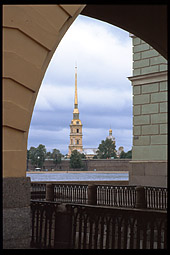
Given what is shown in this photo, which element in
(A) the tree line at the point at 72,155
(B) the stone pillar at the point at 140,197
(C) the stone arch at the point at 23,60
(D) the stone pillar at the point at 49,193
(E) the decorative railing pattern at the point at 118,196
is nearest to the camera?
(C) the stone arch at the point at 23,60

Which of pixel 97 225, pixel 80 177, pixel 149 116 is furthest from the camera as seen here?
pixel 80 177

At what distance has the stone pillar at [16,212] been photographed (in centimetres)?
427

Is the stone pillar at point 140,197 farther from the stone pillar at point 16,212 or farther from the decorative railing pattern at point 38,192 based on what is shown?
the stone pillar at point 16,212

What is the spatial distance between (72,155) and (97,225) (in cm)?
15686

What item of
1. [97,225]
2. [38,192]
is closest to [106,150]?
[38,192]

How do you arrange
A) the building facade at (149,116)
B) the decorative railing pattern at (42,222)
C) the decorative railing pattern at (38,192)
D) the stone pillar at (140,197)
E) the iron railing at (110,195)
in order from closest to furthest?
the decorative railing pattern at (42,222) < the stone pillar at (140,197) < the iron railing at (110,195) < the decorative railing pattern at (38,192) < the building facade at (149,116)

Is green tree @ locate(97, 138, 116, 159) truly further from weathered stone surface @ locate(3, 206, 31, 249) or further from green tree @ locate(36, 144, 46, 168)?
weathered stone surface @ locate(3, 206, 31, 249)

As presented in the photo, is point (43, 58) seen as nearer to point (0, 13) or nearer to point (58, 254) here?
point (0, 13)

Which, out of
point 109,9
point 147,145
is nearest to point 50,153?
point 147,145

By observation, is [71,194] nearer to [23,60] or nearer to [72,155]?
[23,60]

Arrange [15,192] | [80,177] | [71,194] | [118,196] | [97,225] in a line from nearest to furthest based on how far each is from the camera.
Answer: [15,192] → [97,225] → [118,196] → [71,194] → [80,177]

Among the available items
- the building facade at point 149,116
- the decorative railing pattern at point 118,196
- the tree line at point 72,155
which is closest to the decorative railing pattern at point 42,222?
the decorative railing pattern at point 118,196

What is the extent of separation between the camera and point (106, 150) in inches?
7613

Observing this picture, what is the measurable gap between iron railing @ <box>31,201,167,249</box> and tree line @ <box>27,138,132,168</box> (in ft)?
460
